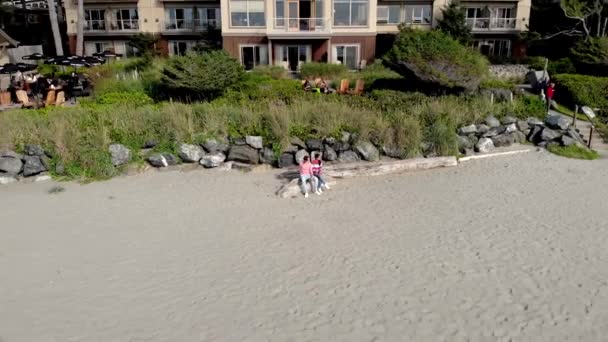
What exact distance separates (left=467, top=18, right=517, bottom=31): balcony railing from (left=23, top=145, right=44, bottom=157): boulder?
31.5 m

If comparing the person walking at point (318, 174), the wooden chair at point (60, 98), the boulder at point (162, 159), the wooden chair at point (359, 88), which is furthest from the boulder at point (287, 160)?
the wooden chair at point (60, 98)

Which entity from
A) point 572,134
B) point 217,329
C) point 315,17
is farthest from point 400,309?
point 315,17

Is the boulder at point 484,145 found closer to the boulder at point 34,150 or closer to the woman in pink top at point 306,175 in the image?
the woman in pink top at point 306,175

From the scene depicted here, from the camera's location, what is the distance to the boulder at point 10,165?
14.7 metres

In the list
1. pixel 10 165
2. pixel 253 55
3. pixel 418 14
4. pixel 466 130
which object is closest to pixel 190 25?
pixel 253 55

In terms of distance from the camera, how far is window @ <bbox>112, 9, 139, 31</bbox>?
1505 inches

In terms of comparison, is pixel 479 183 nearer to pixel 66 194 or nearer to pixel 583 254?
pixel 583 254

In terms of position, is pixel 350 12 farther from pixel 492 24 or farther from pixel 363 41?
pixel 492 24

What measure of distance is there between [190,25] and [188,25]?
0.16 m

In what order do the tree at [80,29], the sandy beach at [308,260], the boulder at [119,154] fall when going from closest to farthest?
1. the sandy beach at [308,260]
2. the boulder at [119,154]
3. the tree at [80,29]

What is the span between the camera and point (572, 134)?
698 inches

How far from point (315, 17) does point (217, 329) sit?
29399mm

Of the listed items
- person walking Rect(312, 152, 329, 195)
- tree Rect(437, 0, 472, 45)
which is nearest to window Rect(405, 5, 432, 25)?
tree Rect(437, 0, 472, 45)

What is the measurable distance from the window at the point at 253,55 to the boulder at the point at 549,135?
2099cm
